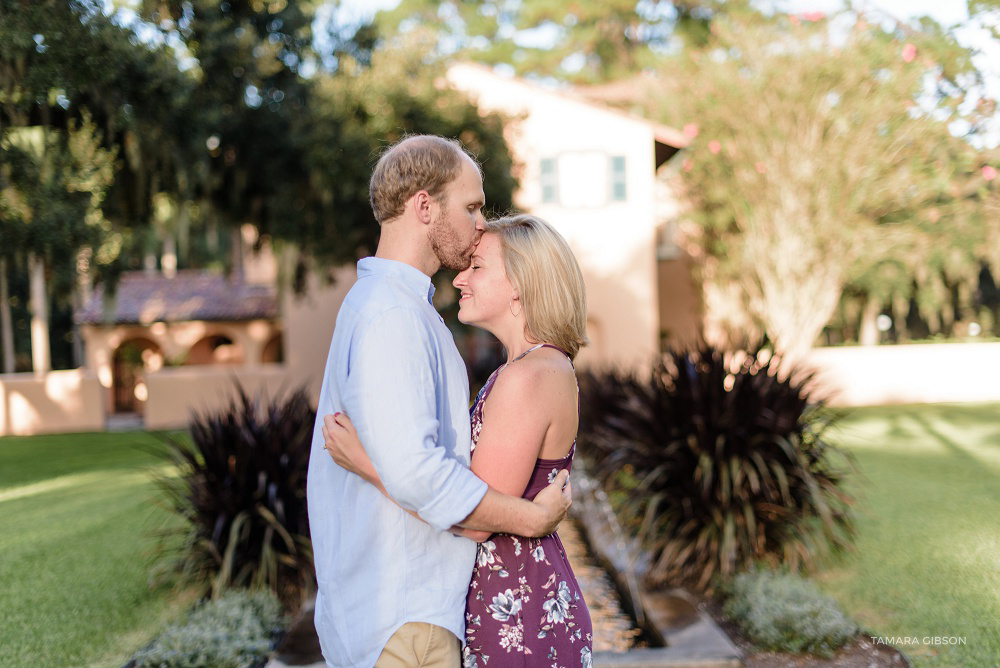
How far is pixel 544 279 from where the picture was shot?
2342mm

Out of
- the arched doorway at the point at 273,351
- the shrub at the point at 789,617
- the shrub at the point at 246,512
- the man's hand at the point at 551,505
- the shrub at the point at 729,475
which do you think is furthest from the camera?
the arched doorway at the point at 273,351

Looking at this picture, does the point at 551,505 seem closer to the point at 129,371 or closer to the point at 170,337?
the point at 170,337

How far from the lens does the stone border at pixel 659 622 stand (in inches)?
178

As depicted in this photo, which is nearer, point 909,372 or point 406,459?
point 406,459

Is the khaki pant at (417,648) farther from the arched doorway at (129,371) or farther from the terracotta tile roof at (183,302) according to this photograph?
the arched doorway at (129,371)

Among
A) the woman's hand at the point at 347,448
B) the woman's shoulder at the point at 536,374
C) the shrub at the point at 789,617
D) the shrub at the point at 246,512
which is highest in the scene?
the woman's shoulder at the point at 536,374

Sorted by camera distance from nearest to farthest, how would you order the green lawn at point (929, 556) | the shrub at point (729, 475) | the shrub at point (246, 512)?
the green lawn at point (929, 556)
the shrub at point (246, 512)
the shrub at point (729, 475)

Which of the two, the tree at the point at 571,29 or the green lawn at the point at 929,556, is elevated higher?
the tree at the point at 571,29

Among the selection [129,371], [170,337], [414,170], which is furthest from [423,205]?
[129,371]

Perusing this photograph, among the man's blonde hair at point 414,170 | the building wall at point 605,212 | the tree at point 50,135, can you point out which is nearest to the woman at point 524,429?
the man's blonde hair at point 414,170

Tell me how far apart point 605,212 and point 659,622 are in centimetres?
1830

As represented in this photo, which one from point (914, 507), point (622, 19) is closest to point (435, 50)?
point (914, 507)

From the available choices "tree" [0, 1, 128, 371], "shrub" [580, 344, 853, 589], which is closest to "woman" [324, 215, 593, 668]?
"shrub" [580, 344, 853, 589]

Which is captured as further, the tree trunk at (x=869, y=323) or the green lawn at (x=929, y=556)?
the tree trunk at (x=869, y=323)
